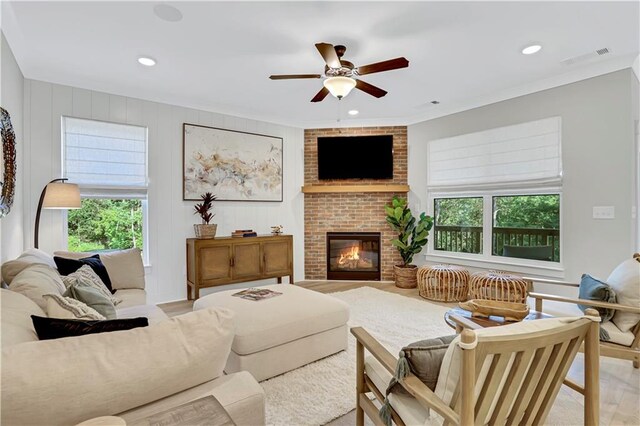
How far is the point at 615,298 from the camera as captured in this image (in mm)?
Result: 2238

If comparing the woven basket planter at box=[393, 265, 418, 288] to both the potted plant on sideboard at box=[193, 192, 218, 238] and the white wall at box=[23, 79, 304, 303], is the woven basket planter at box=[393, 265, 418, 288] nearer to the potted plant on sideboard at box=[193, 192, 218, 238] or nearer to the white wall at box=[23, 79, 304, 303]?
the white wall at box=[23, 79, 304, 303]

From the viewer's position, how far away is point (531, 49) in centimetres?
308

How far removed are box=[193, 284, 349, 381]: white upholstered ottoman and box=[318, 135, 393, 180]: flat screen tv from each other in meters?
3.05

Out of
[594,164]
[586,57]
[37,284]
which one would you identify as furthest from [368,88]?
[37,284]

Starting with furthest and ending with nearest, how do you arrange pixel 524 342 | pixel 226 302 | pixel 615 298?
pixel 226 302, pixel 615 298, pixel 524 342

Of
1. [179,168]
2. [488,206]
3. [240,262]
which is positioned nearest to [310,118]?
[179,168]

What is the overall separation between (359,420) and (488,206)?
3.75m

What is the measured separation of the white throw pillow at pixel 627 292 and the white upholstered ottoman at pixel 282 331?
1.91m

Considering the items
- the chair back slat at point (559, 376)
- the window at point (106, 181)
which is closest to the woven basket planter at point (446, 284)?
the chair back slat at point (559, 376)

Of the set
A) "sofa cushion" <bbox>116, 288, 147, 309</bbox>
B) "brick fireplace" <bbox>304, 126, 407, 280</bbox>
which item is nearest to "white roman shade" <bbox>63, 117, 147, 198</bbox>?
"sofa cushion" <bbox>116, 288, 147, 309</bbox>

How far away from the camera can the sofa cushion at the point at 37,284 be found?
1.60 m

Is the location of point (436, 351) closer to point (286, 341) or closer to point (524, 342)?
point (524, 342)

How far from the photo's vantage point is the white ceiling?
246cm

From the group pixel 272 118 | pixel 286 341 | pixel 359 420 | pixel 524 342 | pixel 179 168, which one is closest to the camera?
pixel 524 342
